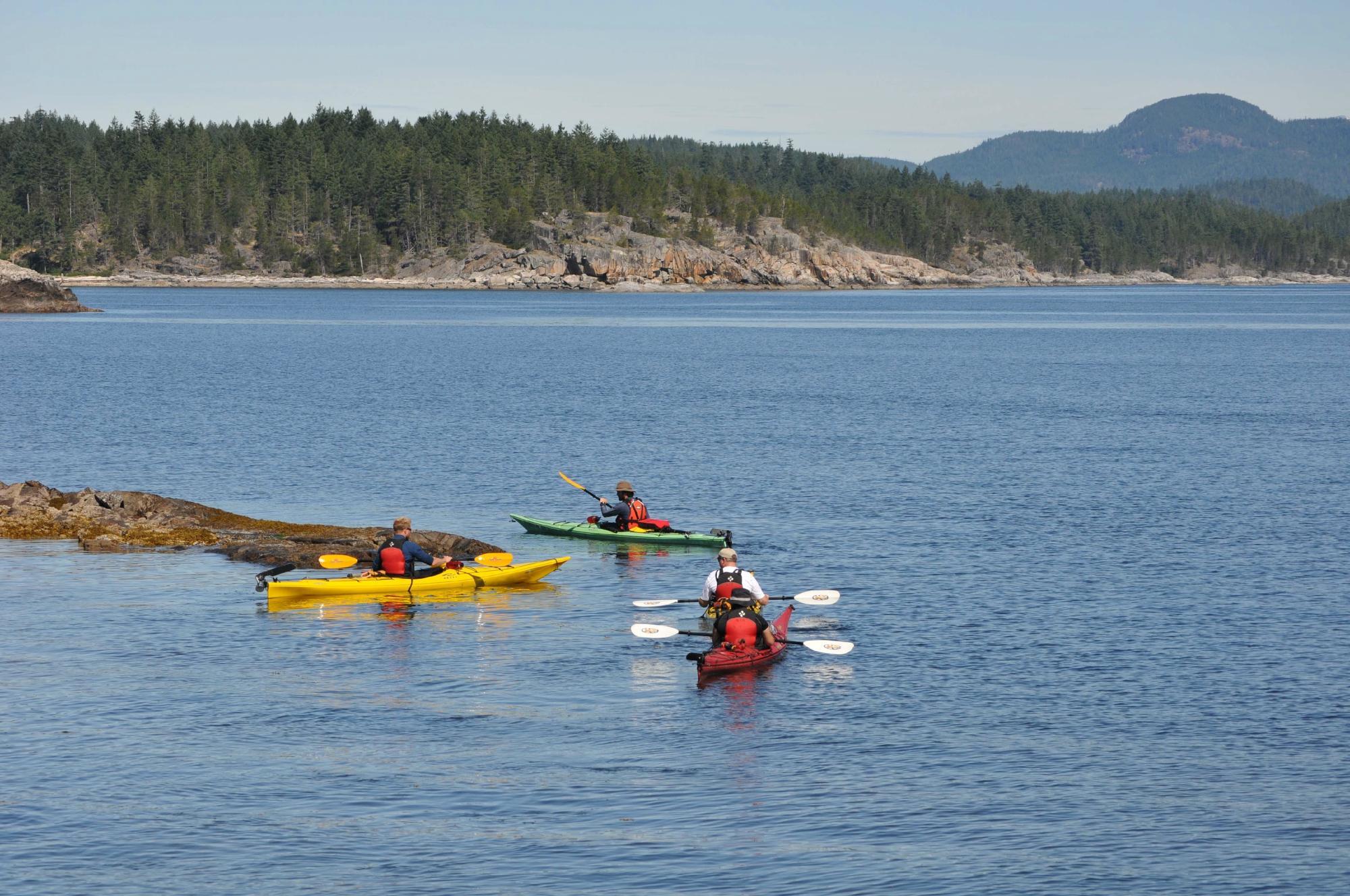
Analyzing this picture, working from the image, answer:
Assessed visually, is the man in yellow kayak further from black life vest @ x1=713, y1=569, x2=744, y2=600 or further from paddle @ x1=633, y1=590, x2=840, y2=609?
paddle @ x1=633, y1=590, x2=840, y2=609

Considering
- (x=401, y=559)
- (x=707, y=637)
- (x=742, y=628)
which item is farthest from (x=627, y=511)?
(x=742, y=628)

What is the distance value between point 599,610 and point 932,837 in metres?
14.2

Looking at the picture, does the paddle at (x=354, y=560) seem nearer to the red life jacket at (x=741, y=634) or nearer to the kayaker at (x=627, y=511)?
the kayaker at (x=627, y=511)

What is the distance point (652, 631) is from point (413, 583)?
6.76 metres

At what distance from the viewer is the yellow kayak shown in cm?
3198

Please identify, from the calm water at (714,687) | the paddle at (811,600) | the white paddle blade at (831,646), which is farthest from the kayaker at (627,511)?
the white paddle blade at (831,646)

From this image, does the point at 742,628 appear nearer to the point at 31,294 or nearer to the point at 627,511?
the point at 627,511

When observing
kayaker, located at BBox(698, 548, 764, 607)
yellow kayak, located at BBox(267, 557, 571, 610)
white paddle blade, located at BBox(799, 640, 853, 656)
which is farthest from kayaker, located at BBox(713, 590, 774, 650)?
yellow kayak, located at BBox(267, 557, 571, 610)

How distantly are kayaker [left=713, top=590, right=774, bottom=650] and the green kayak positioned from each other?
9550mm

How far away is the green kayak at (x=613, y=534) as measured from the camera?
128 feet

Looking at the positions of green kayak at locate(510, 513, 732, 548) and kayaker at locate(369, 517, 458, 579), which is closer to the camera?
kayaker at locate(369, 517, 458, 579)

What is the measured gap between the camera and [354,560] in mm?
34031

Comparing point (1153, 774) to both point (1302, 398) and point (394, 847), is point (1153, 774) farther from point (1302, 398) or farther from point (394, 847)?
point (1302, 398)

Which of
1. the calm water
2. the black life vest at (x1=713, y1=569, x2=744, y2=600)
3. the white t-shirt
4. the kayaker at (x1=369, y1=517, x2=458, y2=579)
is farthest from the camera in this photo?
the kayaker at (x1=369, y1=517, x2=458, y2=579)
